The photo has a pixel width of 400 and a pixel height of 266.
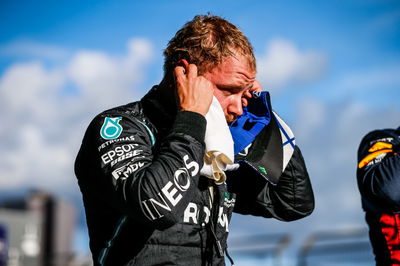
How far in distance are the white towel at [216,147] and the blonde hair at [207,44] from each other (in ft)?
0.81

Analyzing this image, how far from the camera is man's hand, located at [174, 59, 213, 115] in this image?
2.52m

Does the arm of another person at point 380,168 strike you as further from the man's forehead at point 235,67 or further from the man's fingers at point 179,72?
the man's fingers at point 179,72

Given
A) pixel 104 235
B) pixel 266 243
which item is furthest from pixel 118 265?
pixel 266 243

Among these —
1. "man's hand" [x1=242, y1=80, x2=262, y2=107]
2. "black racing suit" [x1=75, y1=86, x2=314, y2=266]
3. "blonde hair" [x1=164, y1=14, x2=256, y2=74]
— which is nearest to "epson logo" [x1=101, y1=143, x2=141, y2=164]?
"black racing suit" [x1=75, y1=86, x2=314, y2=266]

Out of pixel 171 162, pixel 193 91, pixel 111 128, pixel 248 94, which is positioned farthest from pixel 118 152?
pixel 248 94

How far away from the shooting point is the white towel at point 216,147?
2.57m

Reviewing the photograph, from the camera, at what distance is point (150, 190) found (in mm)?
2297

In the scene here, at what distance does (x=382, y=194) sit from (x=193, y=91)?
4.64 ft

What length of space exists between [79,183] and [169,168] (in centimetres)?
53

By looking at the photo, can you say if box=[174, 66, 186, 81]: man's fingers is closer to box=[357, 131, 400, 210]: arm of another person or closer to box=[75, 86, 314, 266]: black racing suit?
box=[75, 86, 314, 266]: black racing suit

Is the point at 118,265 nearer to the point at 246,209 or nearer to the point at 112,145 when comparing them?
the point at 112,145

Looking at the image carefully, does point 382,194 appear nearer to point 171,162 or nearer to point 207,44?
point 207,44

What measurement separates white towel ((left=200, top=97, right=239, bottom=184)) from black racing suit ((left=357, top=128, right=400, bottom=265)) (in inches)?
48.3

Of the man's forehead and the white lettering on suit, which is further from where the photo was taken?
the man's forehead
